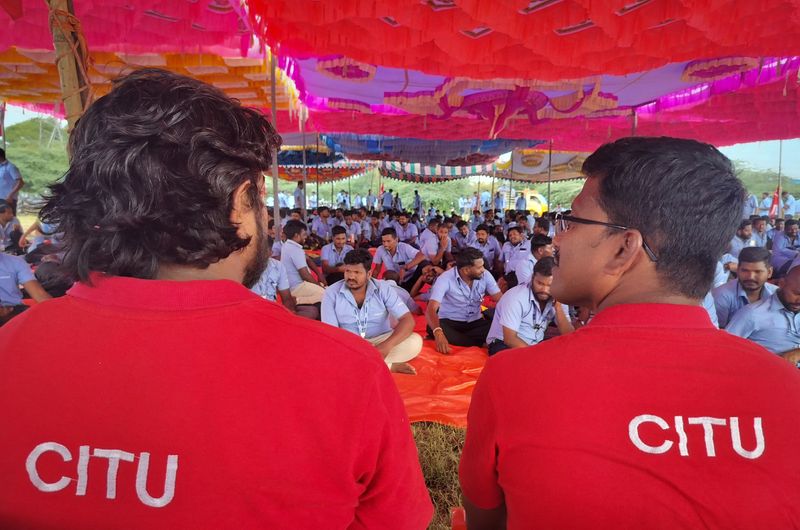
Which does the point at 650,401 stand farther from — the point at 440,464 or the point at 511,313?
the point at 511,313

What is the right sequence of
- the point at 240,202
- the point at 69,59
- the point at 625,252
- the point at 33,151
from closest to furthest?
1. the point at 240,202
2. the point at 625,252
3. the point at 69,59
4. the point at 33,151

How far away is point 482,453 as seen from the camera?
2.93 feet

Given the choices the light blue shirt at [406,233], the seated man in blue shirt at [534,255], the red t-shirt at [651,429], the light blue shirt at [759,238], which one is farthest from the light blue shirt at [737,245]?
the red t-shirt at [651,429]

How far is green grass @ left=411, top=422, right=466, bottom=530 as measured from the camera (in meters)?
2.31

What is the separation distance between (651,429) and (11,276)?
474cm

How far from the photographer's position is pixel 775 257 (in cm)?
760

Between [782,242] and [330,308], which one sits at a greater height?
[782,242]

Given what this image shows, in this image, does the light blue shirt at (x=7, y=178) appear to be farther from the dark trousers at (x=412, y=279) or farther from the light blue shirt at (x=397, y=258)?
the dark trousers at (x=412, y=279)

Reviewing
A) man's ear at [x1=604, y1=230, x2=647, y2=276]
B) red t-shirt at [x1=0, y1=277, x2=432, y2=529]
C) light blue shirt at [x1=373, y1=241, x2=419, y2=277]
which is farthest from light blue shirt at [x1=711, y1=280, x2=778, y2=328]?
red t-shirt at [x1=0, y1=277, x2=432, y2=529]

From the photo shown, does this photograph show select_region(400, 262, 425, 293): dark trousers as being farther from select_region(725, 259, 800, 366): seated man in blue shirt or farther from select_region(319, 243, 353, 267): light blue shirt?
select_region(725, 259, 800, 366): seated man in blue shirt

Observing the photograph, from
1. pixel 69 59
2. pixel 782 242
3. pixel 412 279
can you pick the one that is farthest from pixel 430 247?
pixel 69 59

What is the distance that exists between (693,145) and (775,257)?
8.37 metres

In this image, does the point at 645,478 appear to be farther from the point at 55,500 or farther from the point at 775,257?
the point at 775,257

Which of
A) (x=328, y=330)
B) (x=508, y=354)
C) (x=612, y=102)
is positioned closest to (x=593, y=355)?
(x=508, y=354)
